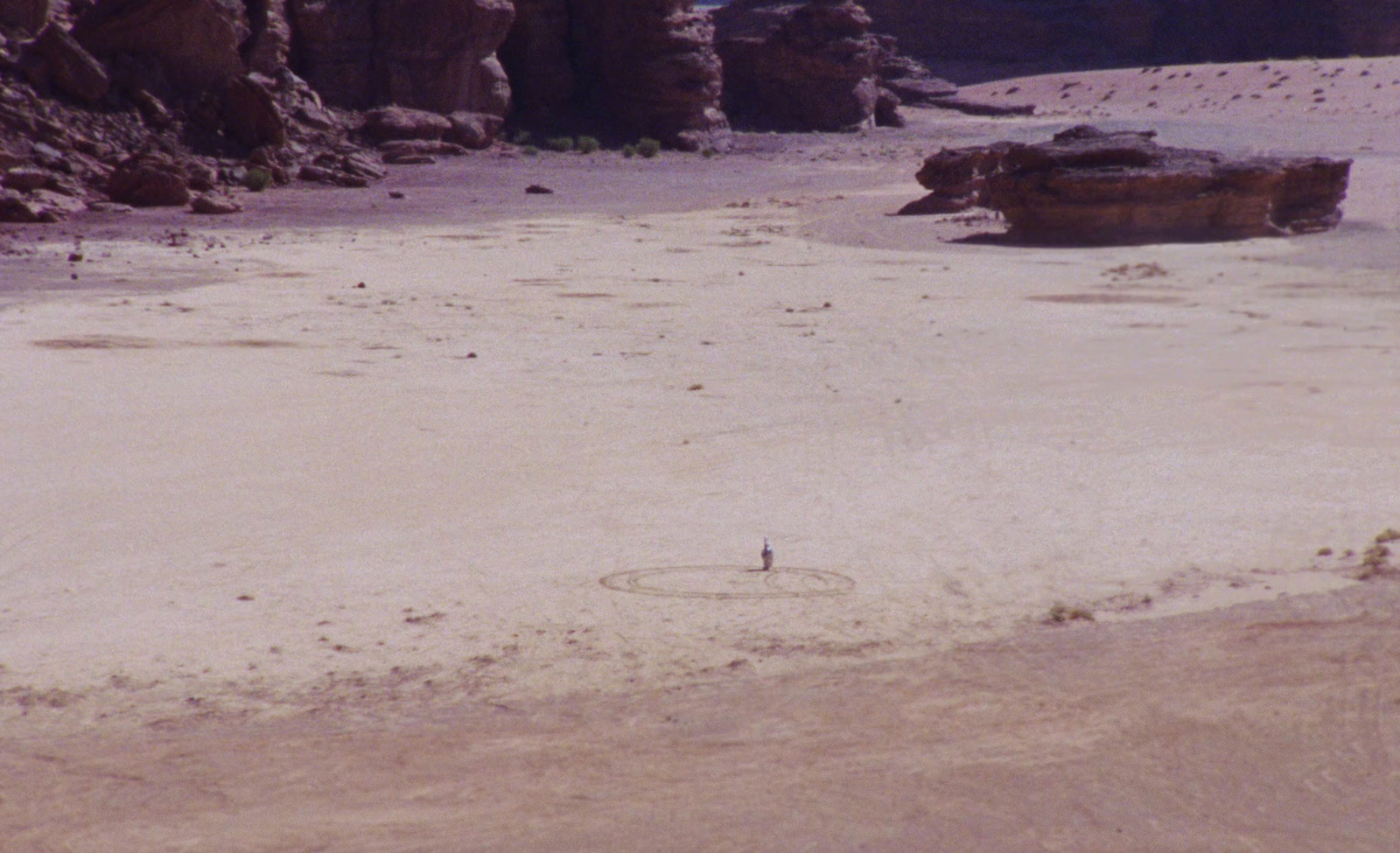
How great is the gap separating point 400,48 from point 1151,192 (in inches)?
806

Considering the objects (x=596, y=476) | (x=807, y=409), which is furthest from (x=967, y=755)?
(x=807, y=409)

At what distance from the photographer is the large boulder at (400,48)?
32.4 meters

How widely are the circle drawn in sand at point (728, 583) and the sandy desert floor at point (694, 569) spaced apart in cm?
2

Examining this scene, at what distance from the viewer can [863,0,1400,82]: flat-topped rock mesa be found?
60.9 meters

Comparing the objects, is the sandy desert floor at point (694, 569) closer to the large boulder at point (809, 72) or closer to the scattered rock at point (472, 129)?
the scattered rock at point (472, 129)

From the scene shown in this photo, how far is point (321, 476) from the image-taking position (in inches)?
274

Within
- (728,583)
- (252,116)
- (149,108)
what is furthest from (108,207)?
(728,583)

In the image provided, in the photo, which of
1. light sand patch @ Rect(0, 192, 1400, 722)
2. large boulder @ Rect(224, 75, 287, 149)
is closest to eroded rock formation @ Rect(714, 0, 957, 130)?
large boulder @ Rect(224, 75, 287, 149)

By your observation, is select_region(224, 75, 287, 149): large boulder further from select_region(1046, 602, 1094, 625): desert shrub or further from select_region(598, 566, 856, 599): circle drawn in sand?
select_region(1046, 602, 1094, 625): desert shrub

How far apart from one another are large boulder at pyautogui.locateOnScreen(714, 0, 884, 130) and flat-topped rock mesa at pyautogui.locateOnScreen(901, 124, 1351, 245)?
2440cm

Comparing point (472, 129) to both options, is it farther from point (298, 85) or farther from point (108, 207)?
point (108, 207)

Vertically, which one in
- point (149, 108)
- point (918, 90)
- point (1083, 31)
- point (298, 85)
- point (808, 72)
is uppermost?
point (1083, 31)

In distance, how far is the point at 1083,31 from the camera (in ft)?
205

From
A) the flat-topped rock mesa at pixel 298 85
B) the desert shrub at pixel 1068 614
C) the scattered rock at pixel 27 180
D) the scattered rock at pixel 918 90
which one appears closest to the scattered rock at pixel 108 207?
the flat-topped rock mesa at pixel 298 85
